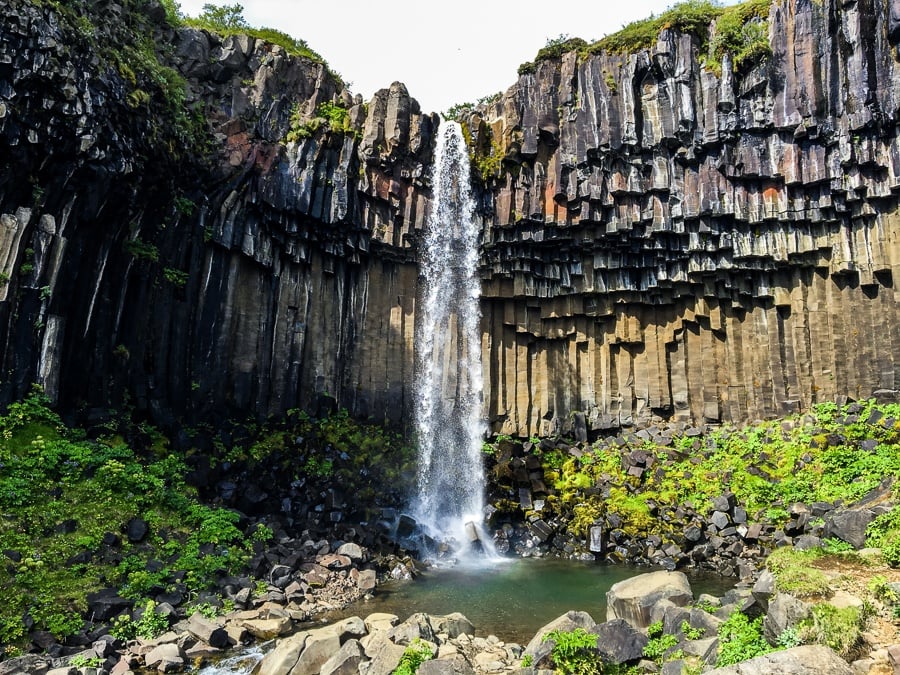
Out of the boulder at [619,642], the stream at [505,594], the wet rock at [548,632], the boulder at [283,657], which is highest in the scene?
the boulder at [619,642]

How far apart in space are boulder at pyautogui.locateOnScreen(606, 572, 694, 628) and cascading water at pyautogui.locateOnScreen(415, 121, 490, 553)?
11.3 m

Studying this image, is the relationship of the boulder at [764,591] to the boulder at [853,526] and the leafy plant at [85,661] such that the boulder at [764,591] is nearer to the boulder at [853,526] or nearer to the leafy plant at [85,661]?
the boulder at [853,526]

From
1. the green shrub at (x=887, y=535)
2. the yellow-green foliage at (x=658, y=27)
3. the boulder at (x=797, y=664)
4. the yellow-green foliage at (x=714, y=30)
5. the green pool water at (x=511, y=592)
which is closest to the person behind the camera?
the boulder at (x=797, y=664)

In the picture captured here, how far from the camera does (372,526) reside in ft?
55.1

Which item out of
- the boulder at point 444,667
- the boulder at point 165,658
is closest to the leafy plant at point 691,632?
the boulder at point 444,667

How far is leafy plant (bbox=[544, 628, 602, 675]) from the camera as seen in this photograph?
745 cm

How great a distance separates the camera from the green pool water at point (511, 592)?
11.6 metres

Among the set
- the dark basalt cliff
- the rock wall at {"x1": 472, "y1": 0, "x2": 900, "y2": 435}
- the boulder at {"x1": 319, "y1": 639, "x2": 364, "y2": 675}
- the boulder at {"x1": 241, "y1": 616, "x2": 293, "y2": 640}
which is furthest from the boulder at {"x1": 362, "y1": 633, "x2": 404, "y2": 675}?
the rock wall at {"x1": 472, "y1": 0, "x2": 900, "y2": 435}

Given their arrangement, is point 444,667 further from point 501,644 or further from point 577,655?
point 501,644

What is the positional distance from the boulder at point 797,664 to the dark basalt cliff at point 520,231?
554 inches

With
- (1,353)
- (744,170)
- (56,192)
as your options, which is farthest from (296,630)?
(744,170)

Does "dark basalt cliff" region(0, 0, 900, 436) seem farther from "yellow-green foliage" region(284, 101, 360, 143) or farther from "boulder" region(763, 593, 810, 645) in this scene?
"boulder" region(763, 593, 810, 645)

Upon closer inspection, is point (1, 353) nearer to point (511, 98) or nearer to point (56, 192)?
point (56, 192)

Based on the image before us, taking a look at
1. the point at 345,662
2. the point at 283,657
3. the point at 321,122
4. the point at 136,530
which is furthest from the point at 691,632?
the point at 321,122
